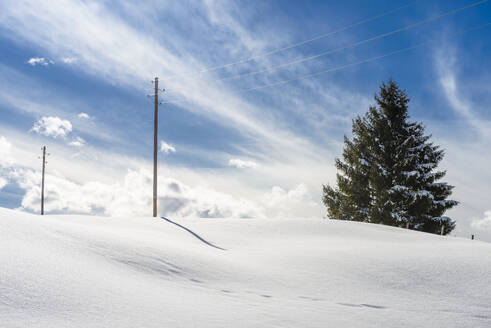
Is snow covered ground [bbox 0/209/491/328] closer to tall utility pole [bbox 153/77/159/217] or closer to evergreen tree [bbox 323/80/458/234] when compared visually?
tall utility pole [bbox 153/77/159/217]

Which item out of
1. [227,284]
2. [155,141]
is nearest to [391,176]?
[155,141]

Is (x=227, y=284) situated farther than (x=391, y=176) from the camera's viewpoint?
No

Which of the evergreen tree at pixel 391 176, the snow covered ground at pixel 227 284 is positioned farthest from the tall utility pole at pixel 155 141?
the evergreen tree at pixel 391 176

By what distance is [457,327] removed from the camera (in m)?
4.54

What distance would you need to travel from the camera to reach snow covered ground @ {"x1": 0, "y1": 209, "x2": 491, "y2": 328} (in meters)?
3.78

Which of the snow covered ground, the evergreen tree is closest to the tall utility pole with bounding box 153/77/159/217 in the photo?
the snow covered ground

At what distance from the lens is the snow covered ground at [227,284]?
12.4 ft

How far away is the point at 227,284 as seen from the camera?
6105 millimetres

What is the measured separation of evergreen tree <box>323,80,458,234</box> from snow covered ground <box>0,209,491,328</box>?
14.2 metres

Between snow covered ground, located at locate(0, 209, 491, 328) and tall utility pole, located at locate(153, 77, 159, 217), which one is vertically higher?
tall utility pole, located at locate(153, 77, 159, 217)

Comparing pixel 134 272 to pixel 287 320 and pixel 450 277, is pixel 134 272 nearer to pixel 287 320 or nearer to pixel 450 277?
pixel 287 320

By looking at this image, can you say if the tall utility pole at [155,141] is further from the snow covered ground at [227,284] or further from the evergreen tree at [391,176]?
the evergreen tree at [391,176]

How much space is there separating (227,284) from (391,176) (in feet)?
69.3

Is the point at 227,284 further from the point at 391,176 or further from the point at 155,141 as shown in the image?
the point at 391,176
